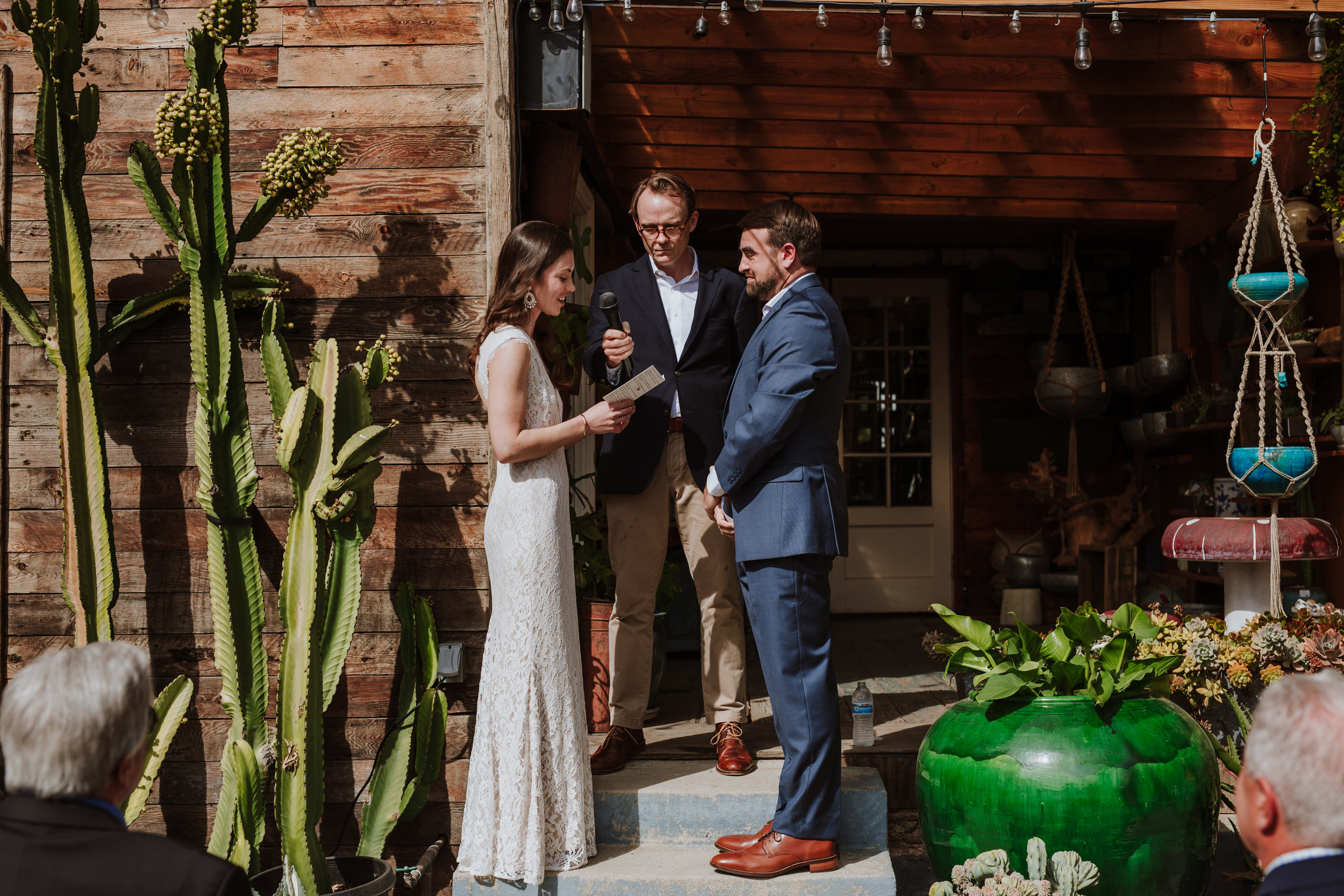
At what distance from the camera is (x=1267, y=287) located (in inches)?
130

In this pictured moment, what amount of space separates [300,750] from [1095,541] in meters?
5.12

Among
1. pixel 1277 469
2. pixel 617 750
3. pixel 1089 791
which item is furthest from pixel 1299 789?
pixel 1277 469

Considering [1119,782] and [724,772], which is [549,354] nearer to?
[724,772]

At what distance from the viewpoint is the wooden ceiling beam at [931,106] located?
413cm

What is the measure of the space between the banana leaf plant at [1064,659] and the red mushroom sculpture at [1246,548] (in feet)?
3.11

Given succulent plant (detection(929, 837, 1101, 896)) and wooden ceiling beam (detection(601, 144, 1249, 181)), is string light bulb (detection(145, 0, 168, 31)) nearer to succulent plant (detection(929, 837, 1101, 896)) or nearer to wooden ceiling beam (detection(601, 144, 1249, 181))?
wooden ceiling beam (detection(601, 144, 1249, 181))

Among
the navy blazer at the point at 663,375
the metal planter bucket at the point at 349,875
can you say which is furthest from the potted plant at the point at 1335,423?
the metal planter bucket at the point at 349,875

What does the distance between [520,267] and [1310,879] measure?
80.3 inches

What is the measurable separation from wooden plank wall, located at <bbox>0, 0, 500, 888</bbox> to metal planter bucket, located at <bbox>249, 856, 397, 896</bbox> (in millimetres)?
324

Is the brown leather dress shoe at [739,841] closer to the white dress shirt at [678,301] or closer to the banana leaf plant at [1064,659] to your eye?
the banana leaf plant at [1064,659]

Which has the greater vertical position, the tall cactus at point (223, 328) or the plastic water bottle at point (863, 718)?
the tall cactus at point (223, 328)

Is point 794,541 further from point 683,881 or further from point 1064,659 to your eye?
point 683,881

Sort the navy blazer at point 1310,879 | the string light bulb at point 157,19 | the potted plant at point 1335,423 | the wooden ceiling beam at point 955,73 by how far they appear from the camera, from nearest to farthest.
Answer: the navy blazer at point 1310,879, the string light bulb at point 157,19, the wooden ceiling beam at point 955,73, the potted plant at point 1335,423

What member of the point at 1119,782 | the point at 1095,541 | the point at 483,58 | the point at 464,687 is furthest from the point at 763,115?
the point at 1095,541
